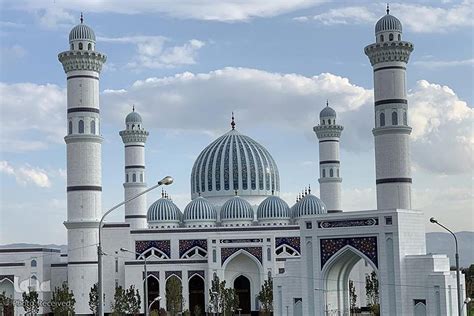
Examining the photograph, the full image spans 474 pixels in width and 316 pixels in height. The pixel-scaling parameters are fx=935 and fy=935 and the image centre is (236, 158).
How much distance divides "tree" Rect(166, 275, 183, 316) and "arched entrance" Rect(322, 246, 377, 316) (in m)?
11.6

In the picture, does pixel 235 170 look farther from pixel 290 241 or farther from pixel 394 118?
pixel 394 118

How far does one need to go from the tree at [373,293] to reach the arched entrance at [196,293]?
31.6 feet

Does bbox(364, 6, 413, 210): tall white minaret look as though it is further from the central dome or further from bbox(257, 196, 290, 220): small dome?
the central dome

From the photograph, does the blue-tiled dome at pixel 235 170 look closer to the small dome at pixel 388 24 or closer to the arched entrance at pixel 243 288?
the arched entrance at pixel 243 288

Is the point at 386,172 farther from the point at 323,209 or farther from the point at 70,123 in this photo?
the point at 70,123

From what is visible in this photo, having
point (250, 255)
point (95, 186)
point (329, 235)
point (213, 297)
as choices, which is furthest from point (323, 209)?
point (329, 235)

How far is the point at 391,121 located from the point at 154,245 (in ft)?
53.1

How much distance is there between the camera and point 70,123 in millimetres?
51000

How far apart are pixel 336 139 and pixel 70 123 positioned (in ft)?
71.5

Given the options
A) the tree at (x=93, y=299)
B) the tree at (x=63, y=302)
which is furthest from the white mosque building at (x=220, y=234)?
the tree at (x=63, y=302)

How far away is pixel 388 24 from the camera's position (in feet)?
168

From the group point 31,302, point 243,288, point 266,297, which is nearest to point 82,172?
point 31,302

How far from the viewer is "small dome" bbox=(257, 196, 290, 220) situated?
5866 centimetres

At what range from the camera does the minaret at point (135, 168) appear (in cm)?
6261
